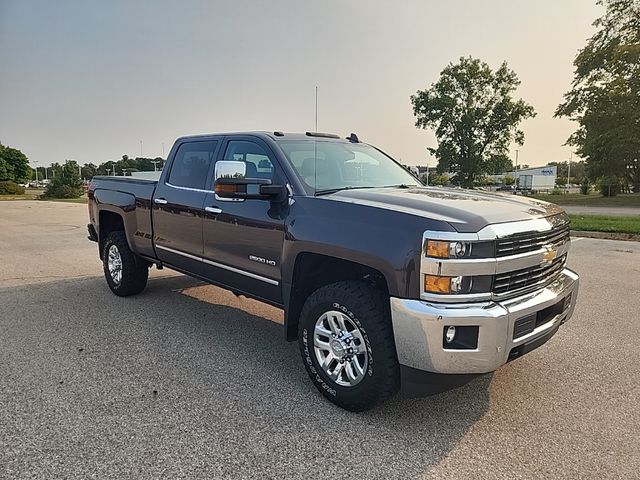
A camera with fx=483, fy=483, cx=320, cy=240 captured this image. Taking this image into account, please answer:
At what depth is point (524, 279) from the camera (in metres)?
3.03

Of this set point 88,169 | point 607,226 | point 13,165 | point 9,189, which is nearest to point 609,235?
point 607,226

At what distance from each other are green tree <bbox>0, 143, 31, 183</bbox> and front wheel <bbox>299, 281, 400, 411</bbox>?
8985cm

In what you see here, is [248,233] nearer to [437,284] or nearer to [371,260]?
[371,260]

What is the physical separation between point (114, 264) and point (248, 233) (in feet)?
9.82

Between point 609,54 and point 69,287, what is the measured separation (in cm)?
3714

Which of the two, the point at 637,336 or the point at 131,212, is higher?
the point at 131,212

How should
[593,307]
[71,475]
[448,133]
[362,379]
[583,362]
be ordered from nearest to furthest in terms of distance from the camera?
[71,475], [362,379], [583,362], [593,307], [448,133]

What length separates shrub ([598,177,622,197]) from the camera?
3684cm

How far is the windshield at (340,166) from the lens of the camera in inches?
154

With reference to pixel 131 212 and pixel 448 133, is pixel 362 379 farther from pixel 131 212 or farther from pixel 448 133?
pixel 448 133

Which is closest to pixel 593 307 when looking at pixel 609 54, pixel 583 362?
pixel 583 362

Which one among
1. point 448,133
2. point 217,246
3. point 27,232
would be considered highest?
point 448,133

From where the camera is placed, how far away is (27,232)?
1326 cm

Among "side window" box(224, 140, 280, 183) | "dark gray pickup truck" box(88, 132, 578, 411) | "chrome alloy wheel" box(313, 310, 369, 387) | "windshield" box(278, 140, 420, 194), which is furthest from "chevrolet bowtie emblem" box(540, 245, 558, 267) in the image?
"side window" box(224, 140, 280, 183)
